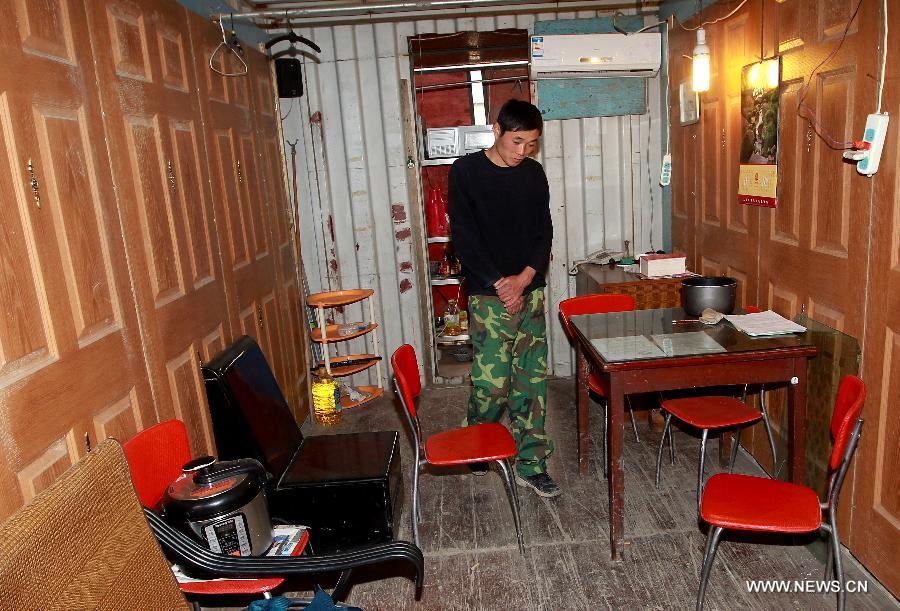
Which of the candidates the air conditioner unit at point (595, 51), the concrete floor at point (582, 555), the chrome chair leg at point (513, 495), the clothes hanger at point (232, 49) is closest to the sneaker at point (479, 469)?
the concrete floor at point (582, 555)

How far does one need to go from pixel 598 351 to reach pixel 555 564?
0.89 meters

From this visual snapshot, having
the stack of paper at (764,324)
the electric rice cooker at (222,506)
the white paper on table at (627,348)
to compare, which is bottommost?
A: the electric rice cooker at (222,506)

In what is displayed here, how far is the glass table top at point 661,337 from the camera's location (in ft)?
7.91

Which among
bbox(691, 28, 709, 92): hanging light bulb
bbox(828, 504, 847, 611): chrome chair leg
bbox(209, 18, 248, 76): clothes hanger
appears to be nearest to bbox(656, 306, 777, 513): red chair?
bbox(828, 504, 847, 611): chrome chair leg

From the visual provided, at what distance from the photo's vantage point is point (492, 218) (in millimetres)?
3062

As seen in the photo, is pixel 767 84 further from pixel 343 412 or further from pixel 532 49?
pixel 343 412

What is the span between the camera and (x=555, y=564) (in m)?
2.62

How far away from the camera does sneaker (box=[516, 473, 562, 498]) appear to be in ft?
10.2

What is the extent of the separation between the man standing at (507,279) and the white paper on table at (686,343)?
69 centimetres

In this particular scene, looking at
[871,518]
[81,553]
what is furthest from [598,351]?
[81,553]

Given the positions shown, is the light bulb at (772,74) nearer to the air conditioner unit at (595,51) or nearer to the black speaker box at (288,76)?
the air conditioner unit at (595,51)

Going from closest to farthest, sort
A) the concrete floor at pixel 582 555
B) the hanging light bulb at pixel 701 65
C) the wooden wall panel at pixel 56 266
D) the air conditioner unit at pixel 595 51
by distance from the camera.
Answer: the wooden wall panel at pixel 56 266 → the concrete floor at pixel 582 555 → the hanging light bulb at pixel 701 65 → the air conditioner unit at pixel 595 51

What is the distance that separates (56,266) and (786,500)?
2.32 metres

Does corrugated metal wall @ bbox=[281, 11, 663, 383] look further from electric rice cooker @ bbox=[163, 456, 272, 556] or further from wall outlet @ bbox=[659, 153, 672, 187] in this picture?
electric rice cooker @ bbox=[163, 456, 272, 556]
